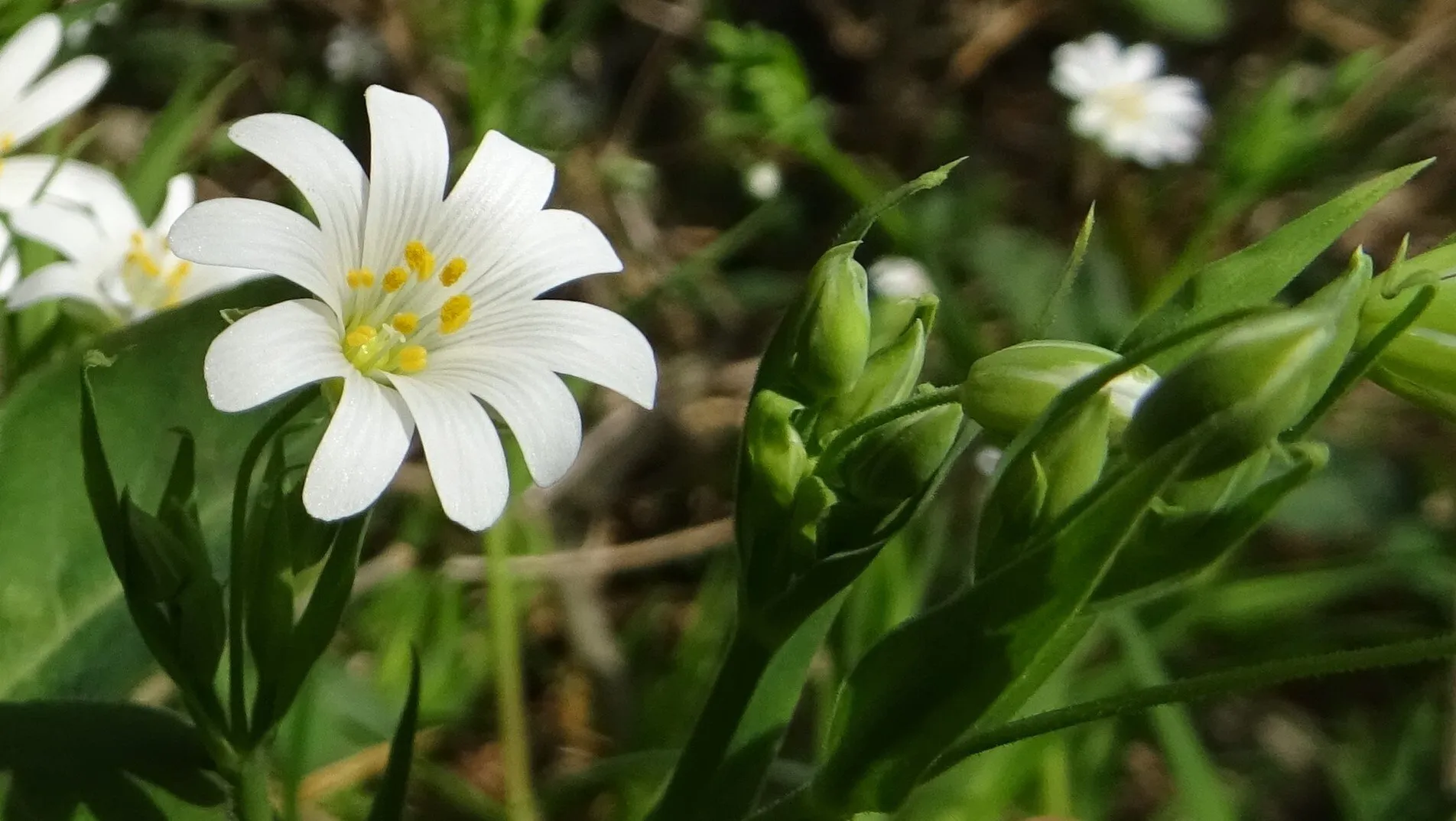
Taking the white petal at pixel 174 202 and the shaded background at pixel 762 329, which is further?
Result: the shaded background at pixel 762 329

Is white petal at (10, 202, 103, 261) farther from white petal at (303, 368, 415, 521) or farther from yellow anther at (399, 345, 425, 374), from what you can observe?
white petal at (303, 368, 415, 521)

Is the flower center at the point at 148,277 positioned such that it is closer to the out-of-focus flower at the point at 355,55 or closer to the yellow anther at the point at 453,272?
the yellow anther at the point at 453,272

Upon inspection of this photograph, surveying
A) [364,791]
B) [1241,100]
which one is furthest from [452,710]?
[1241,100]

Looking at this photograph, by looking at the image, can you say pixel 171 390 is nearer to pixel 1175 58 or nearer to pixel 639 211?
pixel 639 211

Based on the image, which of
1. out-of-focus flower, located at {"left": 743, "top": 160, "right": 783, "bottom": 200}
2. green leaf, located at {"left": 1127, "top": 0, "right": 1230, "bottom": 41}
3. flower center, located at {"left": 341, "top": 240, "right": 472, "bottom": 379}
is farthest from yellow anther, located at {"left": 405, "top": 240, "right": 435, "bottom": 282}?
green leaf, located at {"left": 1127, "top": 0, "right": 1230, "bottom": 41}

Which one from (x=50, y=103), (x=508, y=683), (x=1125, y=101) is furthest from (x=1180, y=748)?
(x=1125, y=101)

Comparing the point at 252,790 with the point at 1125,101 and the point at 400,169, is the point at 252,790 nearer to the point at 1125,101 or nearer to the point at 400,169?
the point at 400,169

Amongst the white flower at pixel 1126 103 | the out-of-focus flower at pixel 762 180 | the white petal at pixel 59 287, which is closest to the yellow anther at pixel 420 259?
the white petal at pixel 59 287
